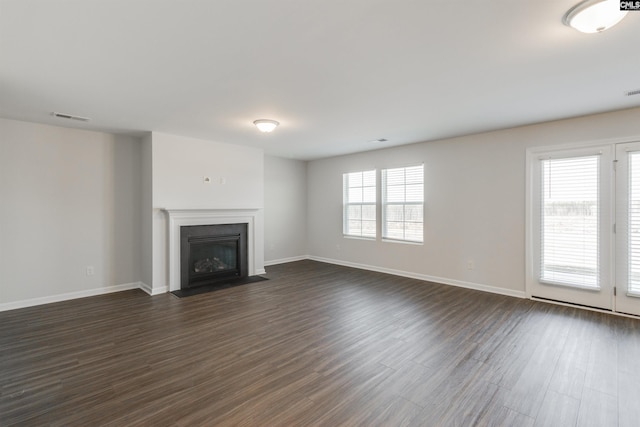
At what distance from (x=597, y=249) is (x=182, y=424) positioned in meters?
4.92

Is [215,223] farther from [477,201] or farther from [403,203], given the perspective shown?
[477,201]

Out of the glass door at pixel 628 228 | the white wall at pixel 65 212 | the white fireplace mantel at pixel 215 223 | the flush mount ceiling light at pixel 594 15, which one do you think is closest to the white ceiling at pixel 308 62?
the flush mount ceiling light at pixel 594 15

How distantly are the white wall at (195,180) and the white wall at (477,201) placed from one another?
253 cm

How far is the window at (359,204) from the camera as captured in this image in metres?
6.51

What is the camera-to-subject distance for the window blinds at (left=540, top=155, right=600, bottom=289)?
3859 mm

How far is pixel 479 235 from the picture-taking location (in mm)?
4883

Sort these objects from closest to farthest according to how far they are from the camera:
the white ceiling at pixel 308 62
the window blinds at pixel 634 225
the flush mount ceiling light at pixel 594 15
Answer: the flush mount ceiling light at pixel 594 15 < the white ceiling at pixel 308 62 < the window blinds at pixel 634 225

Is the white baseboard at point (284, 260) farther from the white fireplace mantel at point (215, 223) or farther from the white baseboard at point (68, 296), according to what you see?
the white baseboard at point (68, 296)

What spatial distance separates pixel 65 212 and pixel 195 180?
189 centimetres

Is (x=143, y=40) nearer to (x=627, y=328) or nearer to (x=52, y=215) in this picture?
(x=52, y=215)

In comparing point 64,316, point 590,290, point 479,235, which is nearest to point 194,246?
point 64,316

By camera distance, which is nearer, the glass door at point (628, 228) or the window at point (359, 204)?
the glass door at point (628, 228)

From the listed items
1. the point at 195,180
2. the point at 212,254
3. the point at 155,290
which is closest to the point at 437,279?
Result: the point at 212,254

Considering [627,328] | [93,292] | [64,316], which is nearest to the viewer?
[627,328]
